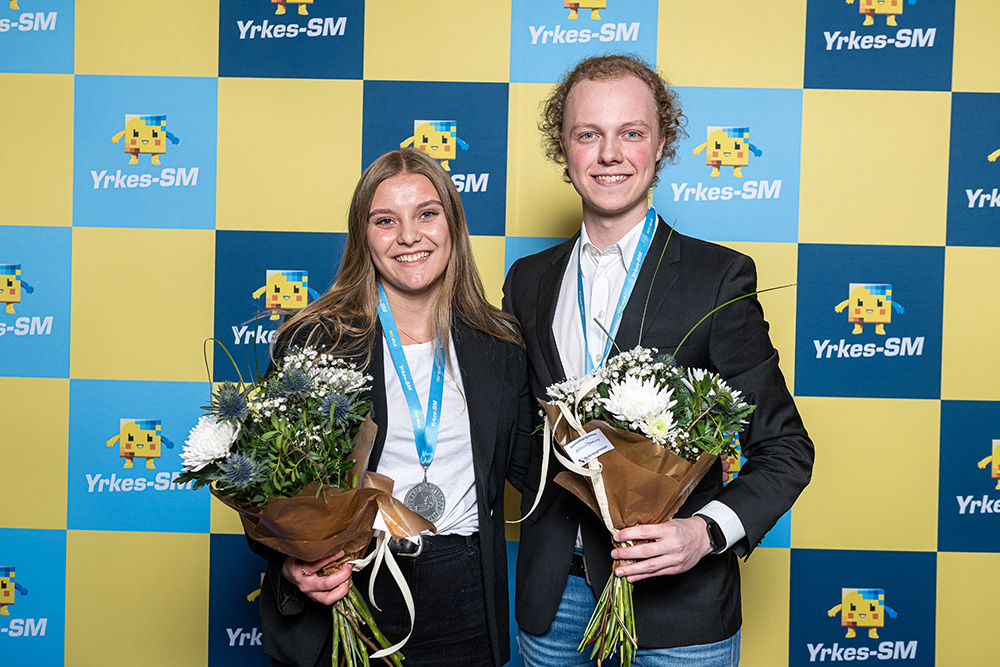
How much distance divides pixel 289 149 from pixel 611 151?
1589 mm

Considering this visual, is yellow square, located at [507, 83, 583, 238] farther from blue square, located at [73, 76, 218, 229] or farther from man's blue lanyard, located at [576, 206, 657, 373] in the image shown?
blue square, located at [73, 76, 218, 229]

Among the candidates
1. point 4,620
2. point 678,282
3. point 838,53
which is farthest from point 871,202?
point 4,620

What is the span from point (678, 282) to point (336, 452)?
0.88 m

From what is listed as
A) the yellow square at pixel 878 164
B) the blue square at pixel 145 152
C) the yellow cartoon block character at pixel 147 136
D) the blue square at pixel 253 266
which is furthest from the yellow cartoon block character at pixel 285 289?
the yellow square at pixel 878 164

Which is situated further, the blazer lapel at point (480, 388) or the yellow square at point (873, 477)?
the yellow square at point (873, 477)

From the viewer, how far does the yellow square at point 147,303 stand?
2979 millimetres

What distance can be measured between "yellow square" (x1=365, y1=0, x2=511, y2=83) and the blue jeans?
6.47ft

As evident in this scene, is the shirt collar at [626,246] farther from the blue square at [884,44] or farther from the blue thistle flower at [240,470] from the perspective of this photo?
the blue square at [884,44]

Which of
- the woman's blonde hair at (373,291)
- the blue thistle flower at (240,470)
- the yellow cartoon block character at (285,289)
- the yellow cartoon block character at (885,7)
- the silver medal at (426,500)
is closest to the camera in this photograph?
Result: the blue thistle flower at (240,470)

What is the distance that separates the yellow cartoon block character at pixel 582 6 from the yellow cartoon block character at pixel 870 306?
1437 millimetres

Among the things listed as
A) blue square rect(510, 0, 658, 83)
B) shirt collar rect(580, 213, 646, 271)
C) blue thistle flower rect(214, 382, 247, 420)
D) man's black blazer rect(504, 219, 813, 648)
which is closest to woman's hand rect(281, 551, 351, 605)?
blue thistle flower rect(214, 382, 247, 420)

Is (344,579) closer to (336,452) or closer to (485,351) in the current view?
(336,452)

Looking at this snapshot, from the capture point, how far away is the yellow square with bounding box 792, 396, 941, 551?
2895mm

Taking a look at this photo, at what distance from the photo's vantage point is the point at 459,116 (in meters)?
2.93
